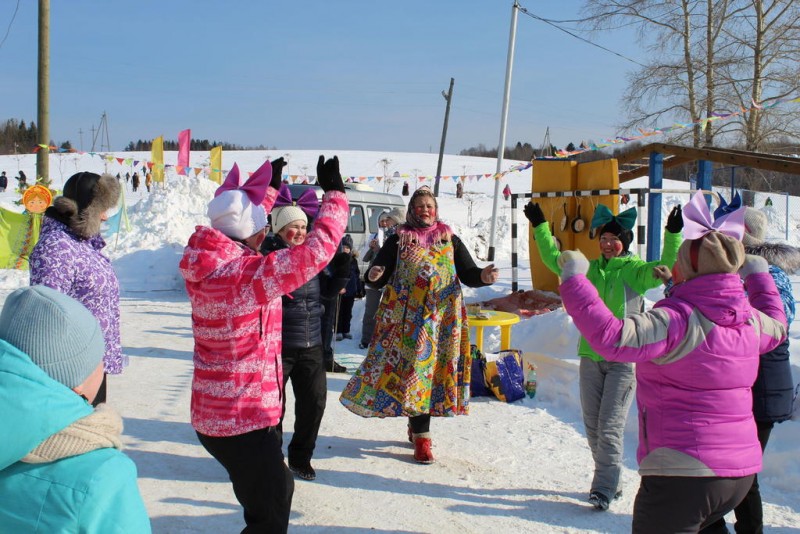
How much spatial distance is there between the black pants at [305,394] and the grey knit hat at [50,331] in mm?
2646

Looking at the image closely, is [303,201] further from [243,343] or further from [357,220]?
[357,220]

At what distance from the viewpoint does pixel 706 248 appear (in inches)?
93.1

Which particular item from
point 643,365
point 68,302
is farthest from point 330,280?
point 68,302

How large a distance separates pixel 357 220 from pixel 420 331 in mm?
8173

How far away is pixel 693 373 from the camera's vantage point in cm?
A: 233

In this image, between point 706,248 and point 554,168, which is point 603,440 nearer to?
point 706,248

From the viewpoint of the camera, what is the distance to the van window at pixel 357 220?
40.7 ft

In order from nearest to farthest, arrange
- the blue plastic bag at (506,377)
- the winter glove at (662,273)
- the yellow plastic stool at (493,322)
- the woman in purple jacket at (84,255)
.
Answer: the woman in purple jacket at (84,255)
the winter glove at (662,273)
the blue plastic bag at (506,377)
the yellow plastic stool at (493,322)

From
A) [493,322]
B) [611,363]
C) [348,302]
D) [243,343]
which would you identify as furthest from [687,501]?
[348,302]

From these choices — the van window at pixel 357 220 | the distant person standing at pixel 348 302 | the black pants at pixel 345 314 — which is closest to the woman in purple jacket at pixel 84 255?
the distant person standing at pixel 348 302

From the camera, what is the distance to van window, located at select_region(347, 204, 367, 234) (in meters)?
12.4

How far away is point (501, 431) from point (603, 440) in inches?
61.0

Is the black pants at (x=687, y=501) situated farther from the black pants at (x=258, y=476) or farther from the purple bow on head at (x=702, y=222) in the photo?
the black pants at (x=258, y=476)

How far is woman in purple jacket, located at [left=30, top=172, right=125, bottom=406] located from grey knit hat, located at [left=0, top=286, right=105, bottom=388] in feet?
6.86
